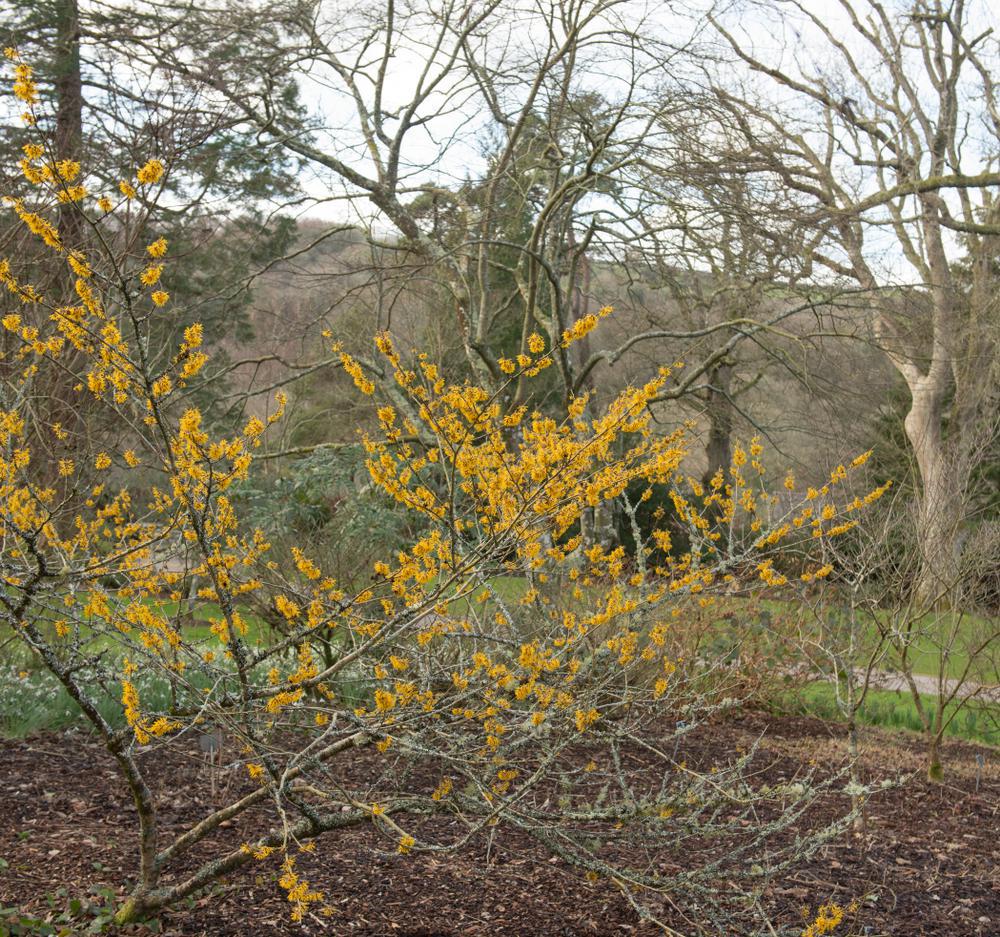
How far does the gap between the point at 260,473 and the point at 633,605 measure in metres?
8.01

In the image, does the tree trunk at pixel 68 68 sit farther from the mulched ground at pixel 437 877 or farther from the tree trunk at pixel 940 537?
the tree trunk at pixel 940 537

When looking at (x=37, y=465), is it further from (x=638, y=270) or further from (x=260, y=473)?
(x=638, y=270)

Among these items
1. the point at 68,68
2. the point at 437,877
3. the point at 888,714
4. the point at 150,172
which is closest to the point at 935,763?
the point at 888,714

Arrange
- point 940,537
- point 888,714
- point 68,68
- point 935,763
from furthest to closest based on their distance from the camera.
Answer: point 68,68, point 888,714, point 940,537, point 935,763

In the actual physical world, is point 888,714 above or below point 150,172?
below

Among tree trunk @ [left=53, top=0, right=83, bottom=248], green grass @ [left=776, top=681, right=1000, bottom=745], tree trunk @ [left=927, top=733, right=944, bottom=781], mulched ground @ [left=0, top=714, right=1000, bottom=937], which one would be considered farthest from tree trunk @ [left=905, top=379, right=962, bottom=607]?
tree trunk @ [left=53, top=0, right=83, bottom=248]

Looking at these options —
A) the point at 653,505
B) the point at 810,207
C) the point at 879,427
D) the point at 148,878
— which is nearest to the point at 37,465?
the point at 148,878

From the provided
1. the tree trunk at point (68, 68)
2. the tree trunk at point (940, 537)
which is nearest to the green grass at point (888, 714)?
the tree trunk at point (940, 537)

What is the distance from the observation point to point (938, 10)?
1630 centimetres

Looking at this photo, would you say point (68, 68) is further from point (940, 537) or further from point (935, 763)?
point (935, 763)

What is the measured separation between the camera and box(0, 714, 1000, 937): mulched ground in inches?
137

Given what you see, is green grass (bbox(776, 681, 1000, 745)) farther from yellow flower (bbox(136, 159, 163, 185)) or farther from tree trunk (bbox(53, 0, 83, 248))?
tree trunk (bbox(53, 0, 83, 248))

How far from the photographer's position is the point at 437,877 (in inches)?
155

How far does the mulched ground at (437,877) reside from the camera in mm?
3486
